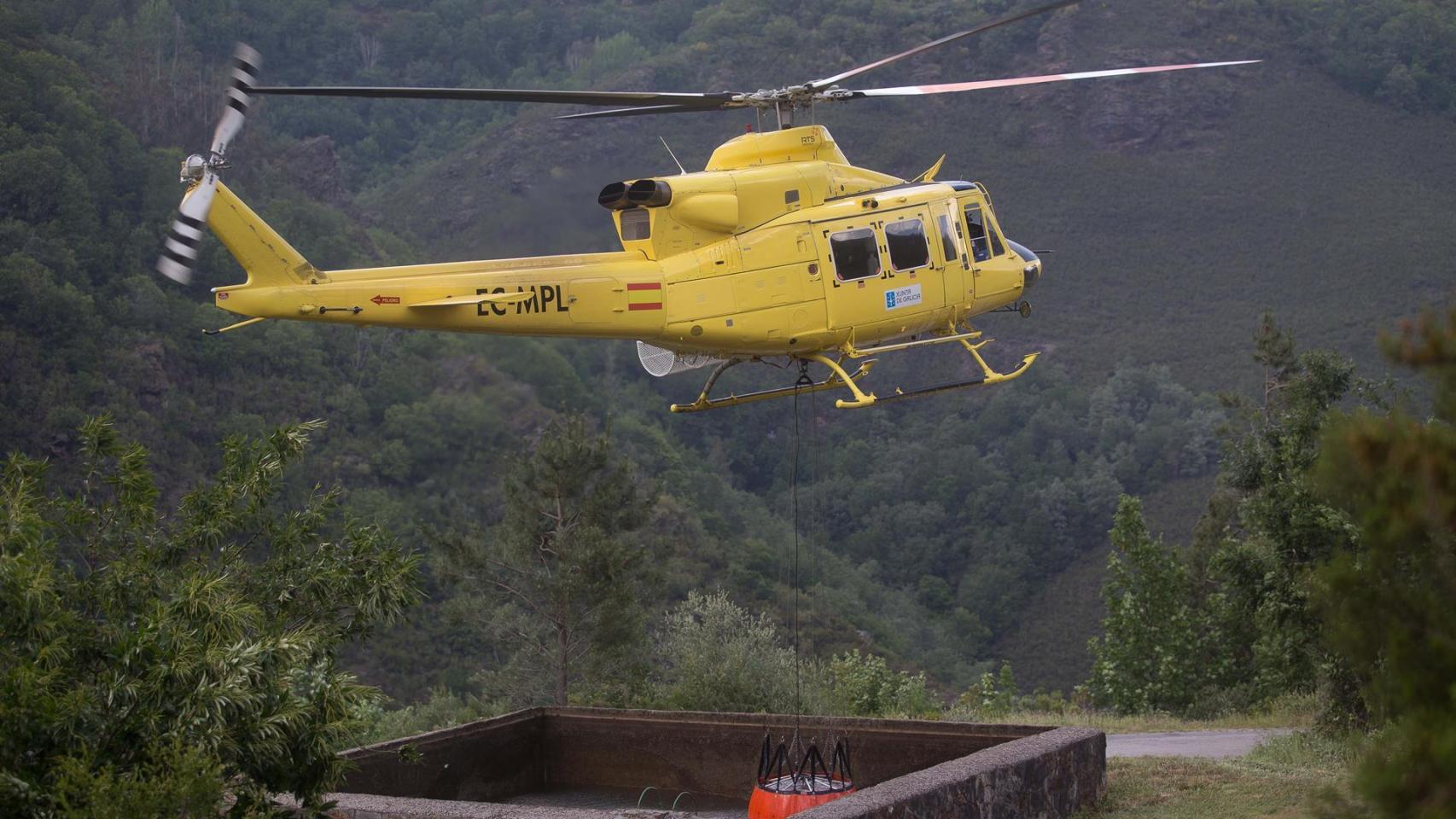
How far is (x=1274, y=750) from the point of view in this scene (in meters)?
14.0

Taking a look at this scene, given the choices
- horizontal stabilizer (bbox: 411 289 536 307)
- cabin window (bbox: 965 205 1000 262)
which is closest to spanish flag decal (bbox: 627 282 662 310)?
horizontal stabilizer (bbox: 411 289 536 307)

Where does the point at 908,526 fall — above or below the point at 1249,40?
below

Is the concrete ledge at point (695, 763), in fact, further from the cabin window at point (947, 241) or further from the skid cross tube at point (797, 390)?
the cabin window at point (947, 241)

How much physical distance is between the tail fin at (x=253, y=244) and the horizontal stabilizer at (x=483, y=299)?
944 millimetres

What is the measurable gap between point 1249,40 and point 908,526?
3994 centimetres

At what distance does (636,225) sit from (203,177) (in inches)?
141

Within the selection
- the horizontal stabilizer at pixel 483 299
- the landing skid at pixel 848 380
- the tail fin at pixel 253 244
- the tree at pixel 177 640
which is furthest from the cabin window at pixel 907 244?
the tree at pixel 177 640

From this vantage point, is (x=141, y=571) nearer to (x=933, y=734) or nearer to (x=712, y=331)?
(x=712, y=331)

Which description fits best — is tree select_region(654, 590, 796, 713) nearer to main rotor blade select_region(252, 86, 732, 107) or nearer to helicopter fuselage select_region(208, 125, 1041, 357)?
helicopter fuselage select_region(208, 125, 1041, 357)

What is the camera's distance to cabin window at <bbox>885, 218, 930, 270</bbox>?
1302 centimetres

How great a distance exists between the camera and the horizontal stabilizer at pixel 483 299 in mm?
11477

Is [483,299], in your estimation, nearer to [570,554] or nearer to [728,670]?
[728,670]

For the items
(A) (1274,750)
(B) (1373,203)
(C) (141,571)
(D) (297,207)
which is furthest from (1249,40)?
(C) (141,571)

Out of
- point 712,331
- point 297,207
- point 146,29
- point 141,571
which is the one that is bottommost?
point 141,571
